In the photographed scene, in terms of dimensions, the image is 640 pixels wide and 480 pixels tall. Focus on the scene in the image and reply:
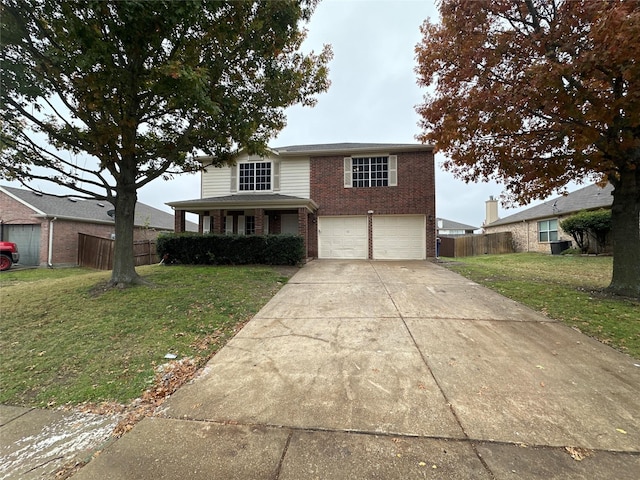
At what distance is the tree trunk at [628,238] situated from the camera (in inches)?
239

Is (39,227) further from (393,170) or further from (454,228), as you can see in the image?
(454,228)

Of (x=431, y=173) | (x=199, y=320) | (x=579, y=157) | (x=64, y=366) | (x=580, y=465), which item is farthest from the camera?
(x=431, y=173)

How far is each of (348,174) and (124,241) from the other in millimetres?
10354

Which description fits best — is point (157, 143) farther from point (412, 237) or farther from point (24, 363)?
point (412, 237)

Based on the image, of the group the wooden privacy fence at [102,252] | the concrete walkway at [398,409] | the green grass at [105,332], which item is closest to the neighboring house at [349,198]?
the wooden privacy fence at [102,252]

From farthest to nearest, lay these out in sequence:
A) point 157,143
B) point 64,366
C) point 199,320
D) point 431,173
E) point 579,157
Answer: point 431,173 < point 157,143 < point 579,157 < point 199,320 < point 64,366

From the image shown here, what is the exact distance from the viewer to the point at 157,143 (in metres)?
7.70

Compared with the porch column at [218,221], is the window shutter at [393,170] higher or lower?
higher

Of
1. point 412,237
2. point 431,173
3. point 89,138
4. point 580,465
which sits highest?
point 431,173

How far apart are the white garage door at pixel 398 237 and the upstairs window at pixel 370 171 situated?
1830 millimetres

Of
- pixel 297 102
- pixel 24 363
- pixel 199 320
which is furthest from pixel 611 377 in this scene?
pixel 297 102

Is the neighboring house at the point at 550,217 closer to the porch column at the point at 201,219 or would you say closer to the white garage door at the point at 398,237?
the white garage door at the point at 398,237

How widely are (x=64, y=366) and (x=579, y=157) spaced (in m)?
9.77

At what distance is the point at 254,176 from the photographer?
15.2 m
